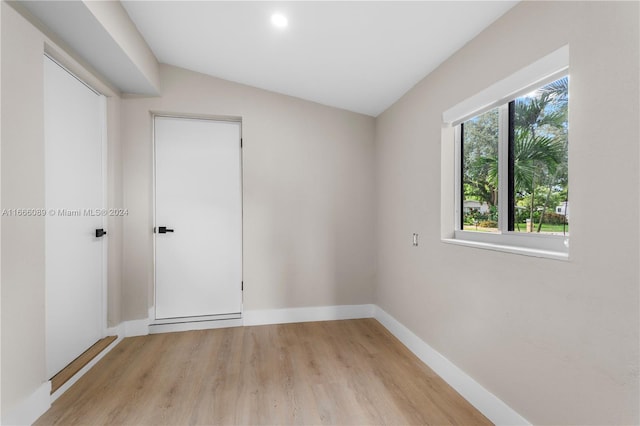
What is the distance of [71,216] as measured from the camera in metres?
2.23

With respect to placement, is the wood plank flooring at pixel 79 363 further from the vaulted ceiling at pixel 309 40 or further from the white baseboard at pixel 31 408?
the vaulted ceiling at pixel 309 40

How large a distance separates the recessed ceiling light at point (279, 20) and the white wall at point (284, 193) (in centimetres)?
116

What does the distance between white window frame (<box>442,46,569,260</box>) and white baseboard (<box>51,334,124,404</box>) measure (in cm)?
276

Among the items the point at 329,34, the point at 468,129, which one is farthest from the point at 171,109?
the point at 468,129

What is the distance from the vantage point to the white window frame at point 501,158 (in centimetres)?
141

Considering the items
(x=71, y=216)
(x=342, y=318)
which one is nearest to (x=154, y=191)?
(x=71, y=216)

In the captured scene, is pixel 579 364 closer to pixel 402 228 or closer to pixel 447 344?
pixel 447 344

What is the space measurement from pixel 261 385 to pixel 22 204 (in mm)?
1788

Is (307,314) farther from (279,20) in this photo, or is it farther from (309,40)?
(279,20)

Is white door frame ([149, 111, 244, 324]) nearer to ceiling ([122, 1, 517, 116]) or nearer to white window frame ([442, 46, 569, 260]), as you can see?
ceiling ([122, 1, 517, 116])

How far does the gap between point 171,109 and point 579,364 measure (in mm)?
3521

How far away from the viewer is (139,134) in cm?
295

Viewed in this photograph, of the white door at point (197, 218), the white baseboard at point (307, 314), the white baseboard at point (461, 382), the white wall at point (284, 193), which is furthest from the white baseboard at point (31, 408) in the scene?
the white baseboard at point (461, 382)

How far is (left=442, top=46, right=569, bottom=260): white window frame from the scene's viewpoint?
1411mm
